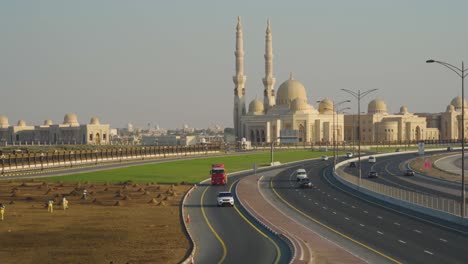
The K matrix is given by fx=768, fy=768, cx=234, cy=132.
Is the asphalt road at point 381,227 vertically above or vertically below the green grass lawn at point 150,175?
below

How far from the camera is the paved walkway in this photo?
31.4 metres

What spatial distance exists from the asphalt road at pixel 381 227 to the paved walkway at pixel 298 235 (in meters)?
1.72

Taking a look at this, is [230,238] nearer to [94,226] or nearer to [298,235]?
[298,235]

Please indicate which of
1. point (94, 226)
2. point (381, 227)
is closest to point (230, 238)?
point (381, 227)

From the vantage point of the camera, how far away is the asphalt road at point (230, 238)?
3262cm

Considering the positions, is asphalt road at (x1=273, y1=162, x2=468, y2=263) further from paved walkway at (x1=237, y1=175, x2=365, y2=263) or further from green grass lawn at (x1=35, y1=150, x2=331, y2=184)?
green grass lawn at (x1=35, y1=150, x2=331, y2=184)

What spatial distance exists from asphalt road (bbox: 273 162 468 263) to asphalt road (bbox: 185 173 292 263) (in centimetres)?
425

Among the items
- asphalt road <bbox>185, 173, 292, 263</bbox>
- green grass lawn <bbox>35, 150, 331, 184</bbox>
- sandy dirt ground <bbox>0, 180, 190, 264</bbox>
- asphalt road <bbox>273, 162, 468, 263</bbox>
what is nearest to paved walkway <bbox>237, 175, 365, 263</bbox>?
asphalt road <bbox>185, 173, 292, 263</bbox>

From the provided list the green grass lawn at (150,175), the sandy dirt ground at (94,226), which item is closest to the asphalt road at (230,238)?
the sandy dirt ground at (94,226)

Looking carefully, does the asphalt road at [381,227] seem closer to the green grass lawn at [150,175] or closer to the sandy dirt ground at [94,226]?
the sandy dirt ground at [94,226]

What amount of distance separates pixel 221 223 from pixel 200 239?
23.1ft

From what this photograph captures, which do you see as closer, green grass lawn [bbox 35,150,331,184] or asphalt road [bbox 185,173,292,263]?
asphalt road [bbox 185,173,292,263]

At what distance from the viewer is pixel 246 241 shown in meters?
37.7

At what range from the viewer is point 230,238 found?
3884 centimetres
